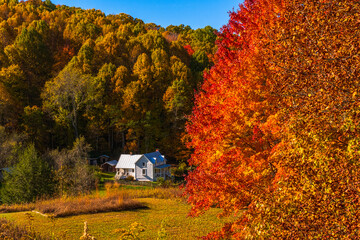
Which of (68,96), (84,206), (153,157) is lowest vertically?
(84,206)

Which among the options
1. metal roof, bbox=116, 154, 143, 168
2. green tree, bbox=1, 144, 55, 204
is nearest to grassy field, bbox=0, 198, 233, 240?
green tree, bbox=1, 144, 55, 204

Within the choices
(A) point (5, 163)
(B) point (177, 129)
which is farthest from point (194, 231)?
(B) point (177, 129)

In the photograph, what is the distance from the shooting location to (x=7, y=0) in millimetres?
67188

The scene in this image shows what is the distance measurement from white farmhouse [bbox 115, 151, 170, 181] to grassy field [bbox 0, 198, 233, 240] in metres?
20.9

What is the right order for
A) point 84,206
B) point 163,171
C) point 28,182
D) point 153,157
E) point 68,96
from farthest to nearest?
point 68,96 → point 163,171 → point 153,157 → point 28,182 → point 84,206

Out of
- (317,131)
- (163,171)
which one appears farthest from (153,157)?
(317,131)

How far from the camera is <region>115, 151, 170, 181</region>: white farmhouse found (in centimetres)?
3794

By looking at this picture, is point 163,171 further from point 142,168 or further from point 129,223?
point 129,223

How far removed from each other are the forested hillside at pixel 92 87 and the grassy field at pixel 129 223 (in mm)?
20713

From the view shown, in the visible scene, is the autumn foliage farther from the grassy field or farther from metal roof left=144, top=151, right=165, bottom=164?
metal roof left=144, top=151, right=165, bottom=164

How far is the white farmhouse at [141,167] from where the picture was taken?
37941 mm

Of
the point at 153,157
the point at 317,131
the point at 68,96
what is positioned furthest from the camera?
the point at 68,96

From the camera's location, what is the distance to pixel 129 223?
13.5 metres

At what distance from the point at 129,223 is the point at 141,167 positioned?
25.1 meters
